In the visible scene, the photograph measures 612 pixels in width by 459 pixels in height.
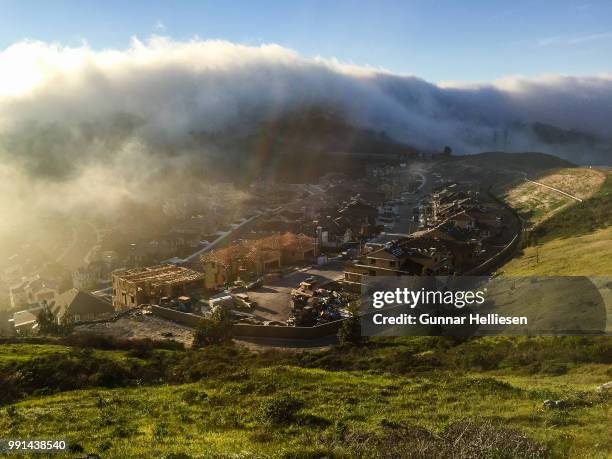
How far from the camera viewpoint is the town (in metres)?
32.9

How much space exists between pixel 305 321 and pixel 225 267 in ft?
49.5

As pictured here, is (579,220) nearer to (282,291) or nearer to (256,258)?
(282,291)

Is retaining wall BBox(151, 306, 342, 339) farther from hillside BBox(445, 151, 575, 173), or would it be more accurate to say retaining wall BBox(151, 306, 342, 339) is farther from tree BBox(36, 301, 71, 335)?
hillside BBox(445, 151, 575, 173)

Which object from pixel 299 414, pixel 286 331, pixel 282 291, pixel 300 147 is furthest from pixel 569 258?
pixel 300 147

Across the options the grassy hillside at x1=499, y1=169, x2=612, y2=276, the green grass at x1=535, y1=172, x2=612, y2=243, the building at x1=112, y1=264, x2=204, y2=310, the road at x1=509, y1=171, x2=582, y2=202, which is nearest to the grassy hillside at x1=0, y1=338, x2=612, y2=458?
the grassy hillside at x1=499, y1=169, x2=612, y2=276

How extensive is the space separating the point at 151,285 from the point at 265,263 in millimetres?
9896

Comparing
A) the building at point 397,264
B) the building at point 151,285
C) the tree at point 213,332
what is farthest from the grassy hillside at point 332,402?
the building at point 151,285

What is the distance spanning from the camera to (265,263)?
146 ft

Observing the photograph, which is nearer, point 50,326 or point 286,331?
point 286,331

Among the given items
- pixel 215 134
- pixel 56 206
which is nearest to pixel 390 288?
pixel 56 206

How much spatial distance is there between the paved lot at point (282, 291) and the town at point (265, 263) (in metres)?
0.08

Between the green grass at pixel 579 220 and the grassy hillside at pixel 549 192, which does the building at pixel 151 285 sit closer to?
the green grass at pixel 579 220

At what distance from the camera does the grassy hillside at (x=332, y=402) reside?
9.13 meters

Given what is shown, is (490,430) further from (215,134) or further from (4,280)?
(215,134)
